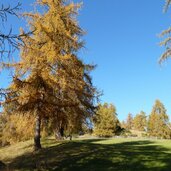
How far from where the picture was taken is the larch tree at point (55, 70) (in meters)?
20.9

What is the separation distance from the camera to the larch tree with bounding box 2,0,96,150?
20922 mm

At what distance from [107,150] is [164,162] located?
451 cm

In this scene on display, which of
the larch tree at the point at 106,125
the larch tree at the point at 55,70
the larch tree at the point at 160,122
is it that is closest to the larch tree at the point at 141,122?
the larch tree at the point at 160,122

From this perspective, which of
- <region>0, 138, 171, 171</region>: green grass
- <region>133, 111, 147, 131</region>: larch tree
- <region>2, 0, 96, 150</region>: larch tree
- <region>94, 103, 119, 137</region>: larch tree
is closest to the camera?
<region>0, 138, 171, 171</region>: green grass

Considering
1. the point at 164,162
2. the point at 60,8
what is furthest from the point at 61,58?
the point at 164,162

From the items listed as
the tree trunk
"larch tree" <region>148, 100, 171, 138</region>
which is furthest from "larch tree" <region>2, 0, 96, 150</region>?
"larch tree" <region>148, 100, 171, 138</region>

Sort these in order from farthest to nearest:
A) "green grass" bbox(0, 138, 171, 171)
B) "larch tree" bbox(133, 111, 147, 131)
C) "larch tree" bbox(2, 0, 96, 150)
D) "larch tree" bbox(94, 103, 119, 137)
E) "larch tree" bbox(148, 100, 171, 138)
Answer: "larch tree" bbox(133, 111, 147, 131), "larch tree" bbox(148, 100, 171, 138), "larch tree" bbox(94, 103, 119, 137), "larch tree" bbox(2, 0, 96, 150), "green grass" bbox(0, 138, 171, 171)

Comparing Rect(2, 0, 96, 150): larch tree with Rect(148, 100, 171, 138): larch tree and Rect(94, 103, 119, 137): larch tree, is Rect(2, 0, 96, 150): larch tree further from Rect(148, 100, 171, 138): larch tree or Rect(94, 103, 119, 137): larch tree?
Rect(148, 100, 171, 138): larch tree

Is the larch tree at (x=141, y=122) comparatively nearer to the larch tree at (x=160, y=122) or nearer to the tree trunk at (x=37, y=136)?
the larch tree at (x=160, y=122)

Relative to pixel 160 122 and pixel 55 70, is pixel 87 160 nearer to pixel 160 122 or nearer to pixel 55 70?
pixel 55 70

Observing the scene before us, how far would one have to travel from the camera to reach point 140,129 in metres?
123

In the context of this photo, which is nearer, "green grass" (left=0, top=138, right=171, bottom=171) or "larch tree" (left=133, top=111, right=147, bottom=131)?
"green grass" (left=0, top=138, right=171, bottom=171)

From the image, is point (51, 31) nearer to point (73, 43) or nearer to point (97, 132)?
point (73, 43)

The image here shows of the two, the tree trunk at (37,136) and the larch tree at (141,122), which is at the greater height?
the larch tree at (141,122)
